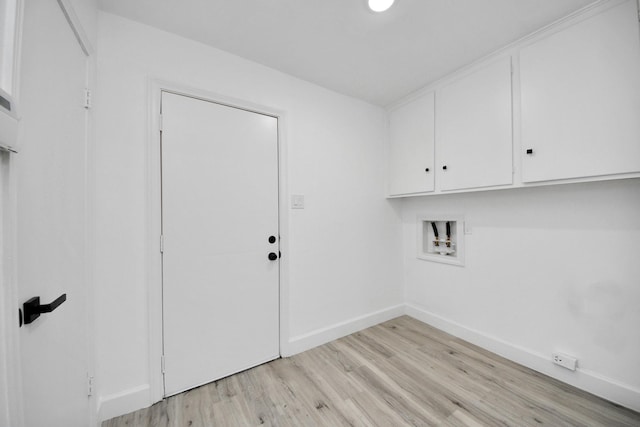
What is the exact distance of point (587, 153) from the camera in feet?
4.83

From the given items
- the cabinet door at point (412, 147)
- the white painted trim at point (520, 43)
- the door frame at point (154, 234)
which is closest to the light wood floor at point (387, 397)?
the door frame at point (154, 234)

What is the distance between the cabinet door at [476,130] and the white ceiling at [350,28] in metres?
0.21

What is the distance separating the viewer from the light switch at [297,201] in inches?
85.1

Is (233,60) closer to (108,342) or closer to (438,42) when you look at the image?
(438,42)

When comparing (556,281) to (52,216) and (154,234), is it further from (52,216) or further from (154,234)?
(52,216)

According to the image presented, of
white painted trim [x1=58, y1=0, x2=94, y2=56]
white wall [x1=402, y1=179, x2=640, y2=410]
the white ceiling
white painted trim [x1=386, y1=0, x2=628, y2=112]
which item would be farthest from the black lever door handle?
white painted trim [x1=386, y1=0, x2=628, y2=112]

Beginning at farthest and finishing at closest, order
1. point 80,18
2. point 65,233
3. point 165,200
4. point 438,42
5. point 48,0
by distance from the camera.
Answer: point 438,42 < point 165,200 < point 80,18 < point 65,233 < point 48,0

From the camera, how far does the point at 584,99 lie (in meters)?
1.48

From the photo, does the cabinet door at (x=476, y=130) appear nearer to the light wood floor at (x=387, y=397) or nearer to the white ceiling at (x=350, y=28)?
the white ceiling at (x=350, y=28)

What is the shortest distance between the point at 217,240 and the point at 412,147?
6.96 feet

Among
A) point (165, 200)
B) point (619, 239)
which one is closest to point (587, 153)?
point (619, 239)

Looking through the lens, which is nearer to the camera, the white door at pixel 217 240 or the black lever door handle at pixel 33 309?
the black lever door handle at pixel 33 309

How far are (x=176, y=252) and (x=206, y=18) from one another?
1.56 m

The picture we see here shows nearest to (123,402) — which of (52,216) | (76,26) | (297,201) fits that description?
(52,216)
